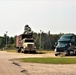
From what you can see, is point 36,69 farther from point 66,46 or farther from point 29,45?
point 29,45

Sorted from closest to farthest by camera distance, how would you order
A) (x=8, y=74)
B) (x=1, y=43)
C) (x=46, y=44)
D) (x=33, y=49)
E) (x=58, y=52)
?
(x=8, y=74) → (x=58, y=52) → (x=33, y=49) → (x=46, y=44) → (x=1, y=43)

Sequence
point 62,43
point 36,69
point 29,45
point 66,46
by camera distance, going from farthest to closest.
A: point 29,45 < point 62,43 < point 66,46 < point 36,69

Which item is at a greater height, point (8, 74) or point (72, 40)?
point (72, 40)

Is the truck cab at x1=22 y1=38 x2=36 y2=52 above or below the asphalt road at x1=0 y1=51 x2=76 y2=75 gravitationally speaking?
above

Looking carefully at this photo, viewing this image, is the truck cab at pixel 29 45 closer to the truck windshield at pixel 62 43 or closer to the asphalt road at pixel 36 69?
the truck windshield at pixel 62 43

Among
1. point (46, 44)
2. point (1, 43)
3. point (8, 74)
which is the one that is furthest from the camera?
point (1, 43)

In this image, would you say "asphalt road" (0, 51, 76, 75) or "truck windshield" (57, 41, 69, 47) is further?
"truck windshield" (57, 41, 69, 47)

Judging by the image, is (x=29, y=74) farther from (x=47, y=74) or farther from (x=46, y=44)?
(x=46, y=44)

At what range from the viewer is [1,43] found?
171500 mm

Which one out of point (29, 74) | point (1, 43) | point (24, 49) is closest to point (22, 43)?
point (24, 49)

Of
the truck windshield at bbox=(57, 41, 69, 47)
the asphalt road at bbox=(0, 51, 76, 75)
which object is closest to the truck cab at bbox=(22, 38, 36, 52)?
the truck windshield at bbox=(57, 41, 69, 47)

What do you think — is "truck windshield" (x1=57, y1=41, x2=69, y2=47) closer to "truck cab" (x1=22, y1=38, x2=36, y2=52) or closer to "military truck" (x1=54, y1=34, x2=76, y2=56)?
"military truck" (x1=54, y1=34, x2=76, y2=56)

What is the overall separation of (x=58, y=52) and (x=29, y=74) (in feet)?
102

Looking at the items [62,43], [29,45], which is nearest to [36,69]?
[62,43]
